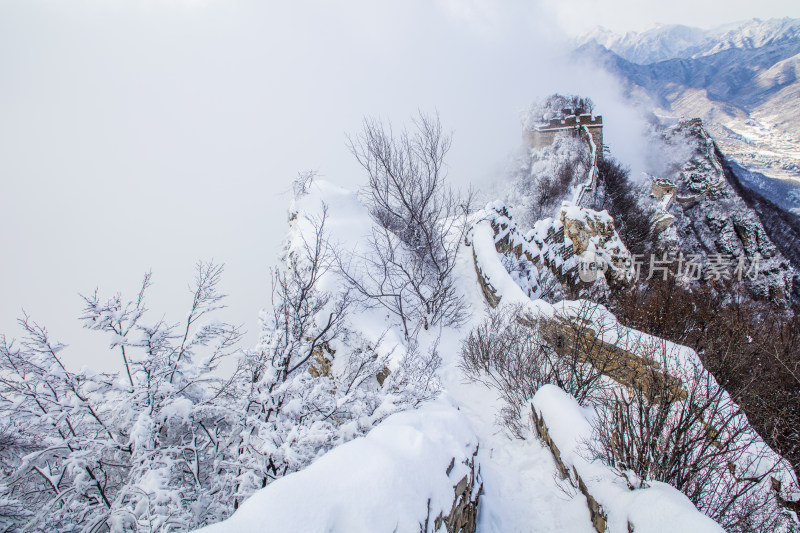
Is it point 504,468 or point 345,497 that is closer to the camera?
point 345,497

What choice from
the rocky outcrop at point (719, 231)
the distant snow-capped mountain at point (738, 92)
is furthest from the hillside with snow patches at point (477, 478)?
the distant snow-capped mountain at point (738, 92)

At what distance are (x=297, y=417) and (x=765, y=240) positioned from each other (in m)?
42.5

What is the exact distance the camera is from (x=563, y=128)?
30.9 m

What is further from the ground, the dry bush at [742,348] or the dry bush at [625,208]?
the dry bush at [625,208]

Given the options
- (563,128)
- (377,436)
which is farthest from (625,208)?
(377,436)

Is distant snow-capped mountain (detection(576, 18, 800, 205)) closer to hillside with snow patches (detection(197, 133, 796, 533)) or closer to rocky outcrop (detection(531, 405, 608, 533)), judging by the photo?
hillside with snow patches (detection(197, 133, 796, 533))

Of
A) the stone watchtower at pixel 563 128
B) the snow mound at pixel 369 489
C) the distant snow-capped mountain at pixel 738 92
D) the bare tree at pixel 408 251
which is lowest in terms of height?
the snow mound at pixel 369 489

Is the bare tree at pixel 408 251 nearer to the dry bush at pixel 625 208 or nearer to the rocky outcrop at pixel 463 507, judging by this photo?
the rocky outcrop at pixel 463 507

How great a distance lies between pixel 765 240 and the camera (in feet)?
94.0

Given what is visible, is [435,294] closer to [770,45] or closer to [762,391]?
[762,391]

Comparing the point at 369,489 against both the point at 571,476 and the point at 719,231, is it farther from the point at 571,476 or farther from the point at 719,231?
the point at 719,231

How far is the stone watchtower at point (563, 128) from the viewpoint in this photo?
29703mm

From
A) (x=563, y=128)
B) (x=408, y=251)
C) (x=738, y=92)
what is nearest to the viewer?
(x=408, y=251)

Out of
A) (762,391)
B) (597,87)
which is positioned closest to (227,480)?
(762,391)
